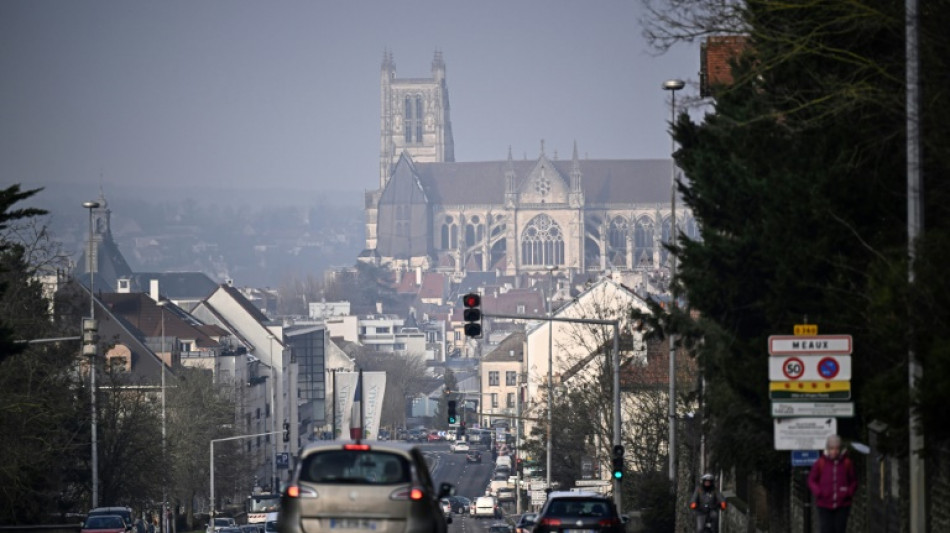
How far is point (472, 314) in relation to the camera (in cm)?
3656

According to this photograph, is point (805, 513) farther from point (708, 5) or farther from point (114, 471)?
point (114, 471)

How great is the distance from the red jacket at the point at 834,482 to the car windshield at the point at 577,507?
958cm

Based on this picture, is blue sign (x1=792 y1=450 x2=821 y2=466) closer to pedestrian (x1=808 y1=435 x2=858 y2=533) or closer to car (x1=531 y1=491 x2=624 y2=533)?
pedestrian (x1=808 y1=435 x2=858 y2=533)

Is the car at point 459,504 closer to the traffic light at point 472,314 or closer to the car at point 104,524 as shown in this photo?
the car at point 104,524

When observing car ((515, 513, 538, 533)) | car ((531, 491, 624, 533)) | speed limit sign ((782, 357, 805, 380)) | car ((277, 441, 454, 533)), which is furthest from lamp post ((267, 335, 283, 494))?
speed limit sign ((782, 357, 805, 380))

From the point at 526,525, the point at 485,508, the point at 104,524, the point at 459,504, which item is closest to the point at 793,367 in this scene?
the point at 526,525

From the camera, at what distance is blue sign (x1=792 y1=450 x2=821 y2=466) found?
720 inches

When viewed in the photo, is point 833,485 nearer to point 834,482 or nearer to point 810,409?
point 834,482

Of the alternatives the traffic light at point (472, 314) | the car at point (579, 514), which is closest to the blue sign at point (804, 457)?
the car at point (579, 514)

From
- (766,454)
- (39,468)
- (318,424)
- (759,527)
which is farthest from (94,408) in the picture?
(318,424)

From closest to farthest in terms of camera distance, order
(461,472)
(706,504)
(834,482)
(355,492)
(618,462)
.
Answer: (834,482) < (355,492) < (706,504) < (618,462) < (461,472)

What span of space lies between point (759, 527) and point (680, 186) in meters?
7.19

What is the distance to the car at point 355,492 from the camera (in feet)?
55.7

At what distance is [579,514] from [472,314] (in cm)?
1080
